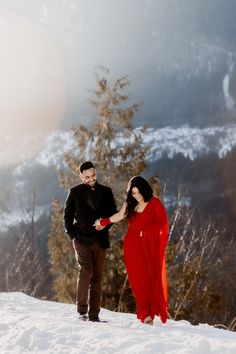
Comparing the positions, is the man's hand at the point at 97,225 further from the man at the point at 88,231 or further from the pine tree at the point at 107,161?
the pine tree at the point at 107,161

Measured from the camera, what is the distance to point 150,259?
6.82m

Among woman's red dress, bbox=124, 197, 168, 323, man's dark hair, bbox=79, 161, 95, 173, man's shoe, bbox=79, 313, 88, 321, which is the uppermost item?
man's dark hair, bbox=79, 161, 95, 173

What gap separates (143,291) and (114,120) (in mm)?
14302

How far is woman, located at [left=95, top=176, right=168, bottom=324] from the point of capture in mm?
6711

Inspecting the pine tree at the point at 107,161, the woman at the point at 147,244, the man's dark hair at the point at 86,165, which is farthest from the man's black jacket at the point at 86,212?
the pine tree at the point at 107,161

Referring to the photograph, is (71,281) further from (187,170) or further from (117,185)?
(187,170)

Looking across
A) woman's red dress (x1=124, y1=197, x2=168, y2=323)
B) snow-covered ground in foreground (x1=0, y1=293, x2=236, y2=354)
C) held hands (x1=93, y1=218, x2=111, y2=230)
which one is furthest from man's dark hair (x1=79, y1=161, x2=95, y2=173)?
snow-covered ground in foreground (x1=0, y1=293, x2=236, y2=354)

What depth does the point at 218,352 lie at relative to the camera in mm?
4555

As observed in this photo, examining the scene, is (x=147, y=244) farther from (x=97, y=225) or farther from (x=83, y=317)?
(x=83, y=317)

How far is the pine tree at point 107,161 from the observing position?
62.4ft

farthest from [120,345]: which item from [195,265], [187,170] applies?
[187,170]

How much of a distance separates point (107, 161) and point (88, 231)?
13173 mm

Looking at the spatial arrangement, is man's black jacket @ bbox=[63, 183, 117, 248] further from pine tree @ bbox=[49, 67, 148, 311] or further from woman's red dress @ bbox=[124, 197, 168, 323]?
pine tree @ bbox=[49, 67, 148, 311]

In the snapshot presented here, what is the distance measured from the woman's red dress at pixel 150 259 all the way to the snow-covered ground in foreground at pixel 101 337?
0.24 metres
